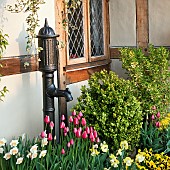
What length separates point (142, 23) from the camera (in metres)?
A: 4.95

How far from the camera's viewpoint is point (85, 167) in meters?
2.64

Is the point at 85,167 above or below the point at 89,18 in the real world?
below

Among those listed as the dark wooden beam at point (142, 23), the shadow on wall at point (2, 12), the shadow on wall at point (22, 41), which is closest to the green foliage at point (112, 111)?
the shadow on wall at point (22, 41)

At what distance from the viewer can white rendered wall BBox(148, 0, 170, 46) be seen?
189 inches

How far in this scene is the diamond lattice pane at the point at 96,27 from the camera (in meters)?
4.76

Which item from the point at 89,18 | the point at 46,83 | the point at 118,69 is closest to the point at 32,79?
the point at 46,83

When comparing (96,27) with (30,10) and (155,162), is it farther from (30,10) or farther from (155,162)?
(155,162)

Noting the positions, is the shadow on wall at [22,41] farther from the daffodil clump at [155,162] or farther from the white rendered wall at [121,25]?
the white rendered wall at [121,25]

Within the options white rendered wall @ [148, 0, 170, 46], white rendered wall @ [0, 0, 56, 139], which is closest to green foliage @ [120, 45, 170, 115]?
white rendered wall @ [148, 0, 170, 46]

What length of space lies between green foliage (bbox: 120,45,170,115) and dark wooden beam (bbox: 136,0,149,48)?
1.85ft

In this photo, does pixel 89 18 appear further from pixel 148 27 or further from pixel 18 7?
pixel 18 7

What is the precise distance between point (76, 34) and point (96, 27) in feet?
1.90

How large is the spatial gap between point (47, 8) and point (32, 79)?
0.75 metres

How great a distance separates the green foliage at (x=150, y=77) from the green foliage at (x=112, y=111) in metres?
0.58
